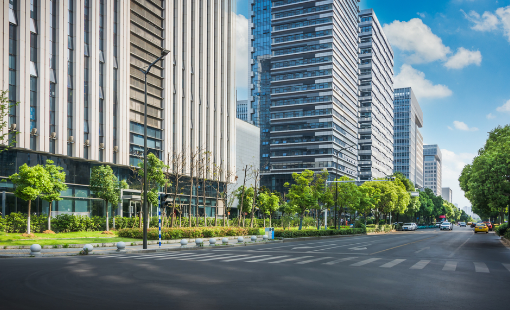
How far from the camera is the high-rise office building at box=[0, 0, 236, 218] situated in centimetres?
3769

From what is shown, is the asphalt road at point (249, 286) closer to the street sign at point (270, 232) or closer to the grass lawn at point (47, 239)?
the grass lawn at point (47, 239)

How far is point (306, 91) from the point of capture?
116812 millimetres

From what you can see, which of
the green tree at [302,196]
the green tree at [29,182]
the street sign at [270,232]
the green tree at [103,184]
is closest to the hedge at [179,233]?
the street sign at [270,232]

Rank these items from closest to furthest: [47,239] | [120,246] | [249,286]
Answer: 1. [249,286]
2. [120,246]
3. [47,239]

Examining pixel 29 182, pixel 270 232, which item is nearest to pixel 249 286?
pixel 29 182

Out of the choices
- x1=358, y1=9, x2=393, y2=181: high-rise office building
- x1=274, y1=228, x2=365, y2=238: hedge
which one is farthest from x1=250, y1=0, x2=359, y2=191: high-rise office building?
x1=274, y1=228, x2=365, y2=238: hedge

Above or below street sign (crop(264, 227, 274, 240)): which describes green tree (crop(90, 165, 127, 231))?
above

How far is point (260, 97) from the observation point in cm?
14425

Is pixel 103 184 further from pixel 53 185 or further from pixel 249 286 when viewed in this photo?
pixel 249 286

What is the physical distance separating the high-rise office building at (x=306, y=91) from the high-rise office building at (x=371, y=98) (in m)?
17.3

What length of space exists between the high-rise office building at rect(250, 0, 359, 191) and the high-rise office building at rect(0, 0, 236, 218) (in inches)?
1871

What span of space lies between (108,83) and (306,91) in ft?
250

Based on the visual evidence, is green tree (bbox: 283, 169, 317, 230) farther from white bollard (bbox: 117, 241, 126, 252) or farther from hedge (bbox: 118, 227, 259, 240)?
white bollard (bbox: 117, 241, 126, 252)

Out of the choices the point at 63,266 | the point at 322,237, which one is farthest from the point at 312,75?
the point at 63,266
